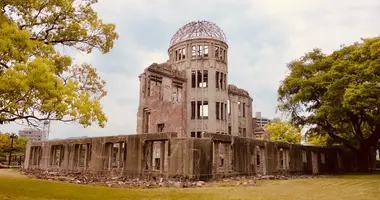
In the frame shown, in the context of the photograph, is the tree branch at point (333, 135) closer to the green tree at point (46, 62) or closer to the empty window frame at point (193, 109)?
the empty window frame at point (193, 109)

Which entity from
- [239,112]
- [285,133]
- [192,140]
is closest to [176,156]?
[192,140]

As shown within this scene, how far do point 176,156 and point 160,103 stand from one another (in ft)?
44.3

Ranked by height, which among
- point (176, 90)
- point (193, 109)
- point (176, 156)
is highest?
point (176, 90)

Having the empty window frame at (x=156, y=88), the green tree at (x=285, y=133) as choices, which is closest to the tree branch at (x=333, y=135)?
the empty window frame at (x=156, y=88)

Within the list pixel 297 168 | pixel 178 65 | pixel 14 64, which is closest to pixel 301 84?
pixel 297 168

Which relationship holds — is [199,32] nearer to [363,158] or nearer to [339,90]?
[339,90]

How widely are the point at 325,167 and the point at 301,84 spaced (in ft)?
27.5

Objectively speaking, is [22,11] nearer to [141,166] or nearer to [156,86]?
[141,166]

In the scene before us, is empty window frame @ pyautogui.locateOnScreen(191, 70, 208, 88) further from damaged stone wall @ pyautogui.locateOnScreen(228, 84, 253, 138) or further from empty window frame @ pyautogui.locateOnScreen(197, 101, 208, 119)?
damaged stone wall @ pyautogui.locateOnScreen(228, 84, 253, 138)

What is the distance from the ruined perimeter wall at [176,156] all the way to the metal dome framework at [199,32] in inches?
496

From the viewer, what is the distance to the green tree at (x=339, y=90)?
68.1ft

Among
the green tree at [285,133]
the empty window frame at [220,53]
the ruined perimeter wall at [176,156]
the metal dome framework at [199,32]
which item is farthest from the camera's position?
the green tree at [285,133]

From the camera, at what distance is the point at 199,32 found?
3225 centimetres

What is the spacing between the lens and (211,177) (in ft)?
53.5
